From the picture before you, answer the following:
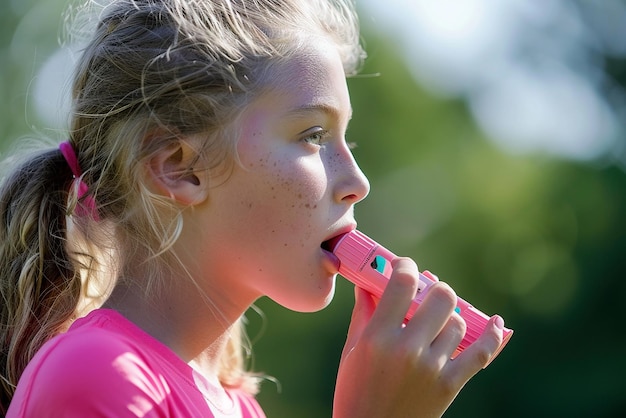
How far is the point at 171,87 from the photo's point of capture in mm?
2045

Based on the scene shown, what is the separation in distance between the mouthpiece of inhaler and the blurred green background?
167 inches

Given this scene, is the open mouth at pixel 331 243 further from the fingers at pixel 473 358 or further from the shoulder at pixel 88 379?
the shoulder at pixel 88 379

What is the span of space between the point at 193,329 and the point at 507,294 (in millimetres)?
5555

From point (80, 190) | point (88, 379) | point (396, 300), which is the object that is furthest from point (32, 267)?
point (396, 300)

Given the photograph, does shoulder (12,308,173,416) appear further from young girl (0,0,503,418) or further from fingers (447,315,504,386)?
fingers (447,315,504,386)

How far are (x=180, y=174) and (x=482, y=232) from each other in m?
5.97

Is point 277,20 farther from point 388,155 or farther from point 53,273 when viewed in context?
point 388,155

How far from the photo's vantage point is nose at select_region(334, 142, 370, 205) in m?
2.08

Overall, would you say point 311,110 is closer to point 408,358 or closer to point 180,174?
point 180,174

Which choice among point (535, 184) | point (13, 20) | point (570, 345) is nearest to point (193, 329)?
point (570, 345)

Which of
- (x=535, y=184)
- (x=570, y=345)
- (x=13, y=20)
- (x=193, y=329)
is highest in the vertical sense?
(x=193, y=329)


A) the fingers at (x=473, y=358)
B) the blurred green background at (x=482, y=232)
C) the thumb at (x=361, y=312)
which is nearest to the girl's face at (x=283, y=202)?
the thumb at (x=361, y=312)

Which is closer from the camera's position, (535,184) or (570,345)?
(570,345)

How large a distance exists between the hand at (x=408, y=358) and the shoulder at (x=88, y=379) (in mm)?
462
